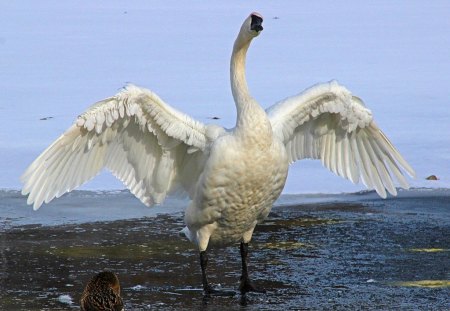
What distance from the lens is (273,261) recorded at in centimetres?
851

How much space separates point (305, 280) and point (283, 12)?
17.8m

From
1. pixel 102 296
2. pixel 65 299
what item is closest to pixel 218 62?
pixel 65 299

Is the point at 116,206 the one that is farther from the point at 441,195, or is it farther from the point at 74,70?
the point at 74,70

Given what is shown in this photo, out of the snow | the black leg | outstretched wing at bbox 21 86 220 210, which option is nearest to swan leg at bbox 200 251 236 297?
the black leg

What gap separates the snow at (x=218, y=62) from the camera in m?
13.1

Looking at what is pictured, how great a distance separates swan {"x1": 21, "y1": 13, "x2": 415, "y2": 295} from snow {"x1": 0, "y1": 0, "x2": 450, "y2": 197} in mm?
2687

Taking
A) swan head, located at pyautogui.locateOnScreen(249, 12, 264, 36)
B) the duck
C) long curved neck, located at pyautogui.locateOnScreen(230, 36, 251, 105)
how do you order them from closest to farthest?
1. the duck
2. swan head, located at pyautogui.locateOnScreen(249, 12, 264, 36)
3. long curved neck, located at pyautogui.locateOnScreen(230, 36, 251, 105)

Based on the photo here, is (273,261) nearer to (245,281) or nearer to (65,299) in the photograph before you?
(245,281)

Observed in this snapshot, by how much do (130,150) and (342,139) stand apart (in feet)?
5.91

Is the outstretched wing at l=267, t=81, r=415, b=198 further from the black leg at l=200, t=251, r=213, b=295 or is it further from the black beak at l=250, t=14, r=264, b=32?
the black leg at l=200, t=251, r=213, b=295

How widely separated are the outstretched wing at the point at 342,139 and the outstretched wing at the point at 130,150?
29.7 inches

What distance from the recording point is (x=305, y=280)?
789 cm

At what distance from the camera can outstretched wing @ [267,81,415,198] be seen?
8.44 meters

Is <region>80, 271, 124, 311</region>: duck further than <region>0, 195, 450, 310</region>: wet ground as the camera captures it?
No
